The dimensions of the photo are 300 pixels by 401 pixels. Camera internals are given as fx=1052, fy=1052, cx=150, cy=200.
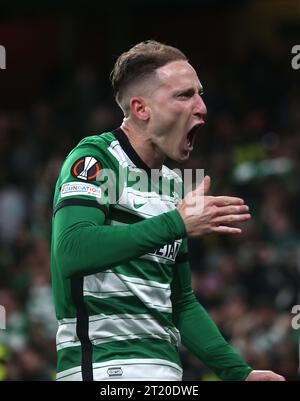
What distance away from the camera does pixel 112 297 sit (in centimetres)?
397

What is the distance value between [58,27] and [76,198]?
12.3 m

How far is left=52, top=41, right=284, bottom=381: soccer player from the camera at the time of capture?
12.3 feet

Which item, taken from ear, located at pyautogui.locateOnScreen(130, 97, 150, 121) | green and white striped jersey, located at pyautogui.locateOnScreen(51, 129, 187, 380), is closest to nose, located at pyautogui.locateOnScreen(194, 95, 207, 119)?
ear, located at pyautogui.locateOnScreen(130, 97, 150, 121)

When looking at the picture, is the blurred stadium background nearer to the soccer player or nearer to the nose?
the soccer player

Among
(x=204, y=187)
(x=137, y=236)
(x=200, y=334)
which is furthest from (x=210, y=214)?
(x=200, y=334)

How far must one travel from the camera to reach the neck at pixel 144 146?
423cm

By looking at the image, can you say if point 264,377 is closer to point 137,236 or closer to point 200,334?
point 200,334

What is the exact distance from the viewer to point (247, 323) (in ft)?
28.1

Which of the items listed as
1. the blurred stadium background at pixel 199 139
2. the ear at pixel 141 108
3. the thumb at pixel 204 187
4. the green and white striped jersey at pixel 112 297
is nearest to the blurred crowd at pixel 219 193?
the blurred stadium background at pixel 199 139

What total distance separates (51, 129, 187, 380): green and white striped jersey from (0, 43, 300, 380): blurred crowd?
338cm

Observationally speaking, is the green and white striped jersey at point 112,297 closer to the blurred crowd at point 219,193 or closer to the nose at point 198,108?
the nose at point 198,108

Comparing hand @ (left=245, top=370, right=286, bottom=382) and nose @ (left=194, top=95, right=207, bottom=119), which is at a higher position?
nose @ (left=194, top=95, right=207, bottom=119)

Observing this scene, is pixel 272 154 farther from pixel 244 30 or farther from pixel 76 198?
pixel 76 198

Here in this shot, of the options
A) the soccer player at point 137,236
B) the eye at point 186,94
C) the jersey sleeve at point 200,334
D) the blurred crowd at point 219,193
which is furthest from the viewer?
the blurred crowd at point 219,193
